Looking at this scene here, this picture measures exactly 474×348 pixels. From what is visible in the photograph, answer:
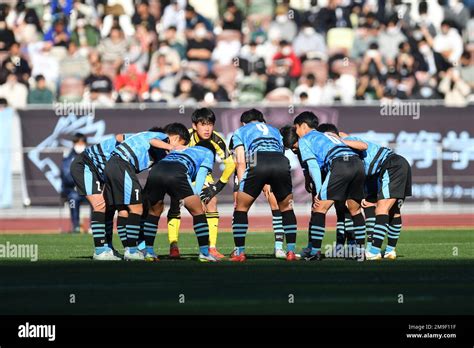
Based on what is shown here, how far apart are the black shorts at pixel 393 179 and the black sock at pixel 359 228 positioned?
22.4 inches

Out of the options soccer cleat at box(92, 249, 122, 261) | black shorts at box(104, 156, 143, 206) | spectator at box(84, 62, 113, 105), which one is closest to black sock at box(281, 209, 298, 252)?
black shorts at box(104, 156, 143, 206)

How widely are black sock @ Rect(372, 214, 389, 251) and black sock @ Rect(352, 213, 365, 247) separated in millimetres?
168

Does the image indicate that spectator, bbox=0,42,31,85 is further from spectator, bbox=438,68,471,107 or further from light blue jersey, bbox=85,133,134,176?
light blue jersey, bbox=85,133,134,176

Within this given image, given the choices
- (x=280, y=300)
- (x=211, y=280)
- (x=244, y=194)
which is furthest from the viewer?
(x=244, y=194)

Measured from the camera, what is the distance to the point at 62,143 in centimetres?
2962

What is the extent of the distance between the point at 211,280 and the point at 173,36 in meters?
19.7

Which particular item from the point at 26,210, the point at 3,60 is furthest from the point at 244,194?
the point at 3,60

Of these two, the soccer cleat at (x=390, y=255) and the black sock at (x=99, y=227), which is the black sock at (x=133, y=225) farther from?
the soccer cleat at (x=390, y=255)

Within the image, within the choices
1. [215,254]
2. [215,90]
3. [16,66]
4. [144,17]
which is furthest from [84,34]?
[215,254]

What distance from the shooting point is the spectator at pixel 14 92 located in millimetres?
31344

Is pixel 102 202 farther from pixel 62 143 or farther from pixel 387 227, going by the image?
pixel 62 143

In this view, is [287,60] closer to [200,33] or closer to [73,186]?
[200,33]

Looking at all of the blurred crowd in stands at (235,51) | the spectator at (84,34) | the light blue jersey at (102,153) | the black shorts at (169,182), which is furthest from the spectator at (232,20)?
the black shorts at (169,182)

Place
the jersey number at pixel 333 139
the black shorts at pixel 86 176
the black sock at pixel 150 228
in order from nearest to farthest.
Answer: the jersey number at pixel 333 139 < the black sock at pixel 150 228 < the black shorts at pixel 86 176
